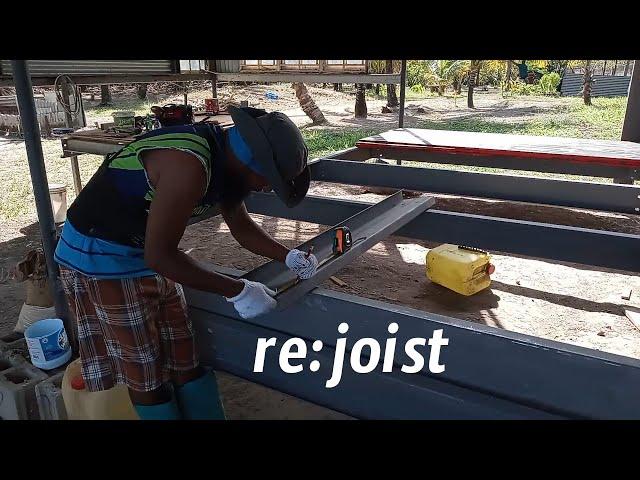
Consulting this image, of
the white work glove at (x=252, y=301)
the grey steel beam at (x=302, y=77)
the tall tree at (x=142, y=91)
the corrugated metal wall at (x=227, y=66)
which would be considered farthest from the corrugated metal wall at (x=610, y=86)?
→ the white work glove at (x=252, y=301)

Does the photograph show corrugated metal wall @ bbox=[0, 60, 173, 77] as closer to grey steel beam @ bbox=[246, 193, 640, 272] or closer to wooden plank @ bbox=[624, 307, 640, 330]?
grey steel beam @ bbox=[246, 193, 640, 272]

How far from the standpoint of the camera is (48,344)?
2748mm

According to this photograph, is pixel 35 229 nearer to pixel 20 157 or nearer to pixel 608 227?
pixel 20 157

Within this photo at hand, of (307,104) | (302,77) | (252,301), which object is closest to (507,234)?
(252,301)

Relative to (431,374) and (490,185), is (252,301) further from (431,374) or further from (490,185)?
(490,185)

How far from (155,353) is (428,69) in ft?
80.5

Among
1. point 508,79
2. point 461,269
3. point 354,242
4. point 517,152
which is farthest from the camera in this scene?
point 508,79

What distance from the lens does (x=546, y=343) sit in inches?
60.9

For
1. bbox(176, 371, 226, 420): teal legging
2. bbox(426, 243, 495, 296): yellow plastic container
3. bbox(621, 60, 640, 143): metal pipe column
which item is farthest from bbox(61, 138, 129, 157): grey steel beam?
bbox(621, 60, 640, 143): metal pipe column

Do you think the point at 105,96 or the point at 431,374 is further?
the point at 105,96

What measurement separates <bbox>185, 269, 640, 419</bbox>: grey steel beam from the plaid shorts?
0.35ft

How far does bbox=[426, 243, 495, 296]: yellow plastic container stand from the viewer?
4.38m

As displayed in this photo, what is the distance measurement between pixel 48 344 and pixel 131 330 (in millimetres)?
1014

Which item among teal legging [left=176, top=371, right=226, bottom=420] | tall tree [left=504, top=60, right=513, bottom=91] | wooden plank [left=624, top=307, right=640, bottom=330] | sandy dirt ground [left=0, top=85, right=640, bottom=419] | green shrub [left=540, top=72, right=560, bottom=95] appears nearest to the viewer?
teal legging [left=176, top=371, right=226, bottom=420]
